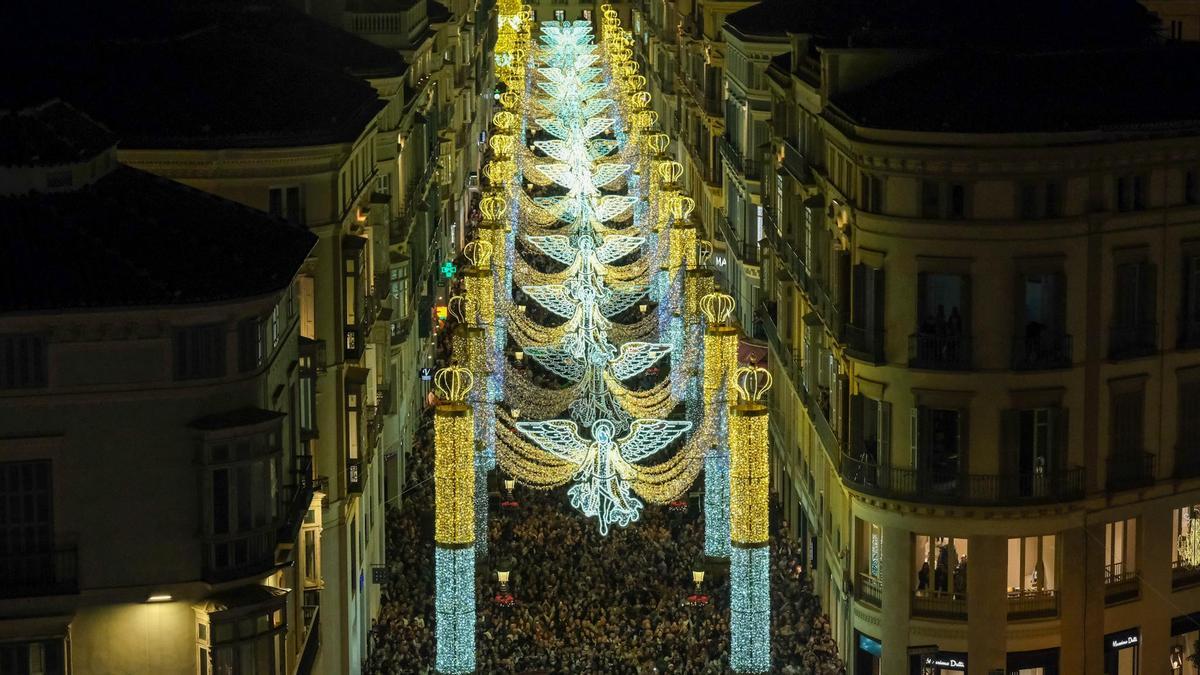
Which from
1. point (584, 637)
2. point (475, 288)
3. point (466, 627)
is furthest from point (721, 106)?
point (466, 627)

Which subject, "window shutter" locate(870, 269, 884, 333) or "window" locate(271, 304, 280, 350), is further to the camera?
"window shutter" locate(870, 269, 884, 333)

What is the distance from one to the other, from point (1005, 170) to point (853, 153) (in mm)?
4490

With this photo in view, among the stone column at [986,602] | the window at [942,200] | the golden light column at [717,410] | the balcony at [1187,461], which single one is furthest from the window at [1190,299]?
the golden light column at [717,410]

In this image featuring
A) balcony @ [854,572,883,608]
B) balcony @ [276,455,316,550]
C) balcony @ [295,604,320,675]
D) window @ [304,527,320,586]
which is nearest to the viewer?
balcony @ [276,455,316,550]

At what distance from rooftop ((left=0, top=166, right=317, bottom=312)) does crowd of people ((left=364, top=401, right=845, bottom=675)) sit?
14793 millimetres

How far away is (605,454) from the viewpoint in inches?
2100

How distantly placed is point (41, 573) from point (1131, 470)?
22386 mm

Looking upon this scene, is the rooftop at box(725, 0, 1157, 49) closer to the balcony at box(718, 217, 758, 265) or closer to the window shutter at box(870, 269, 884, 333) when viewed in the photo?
the window shutter at box(870, 269, 884, 333)

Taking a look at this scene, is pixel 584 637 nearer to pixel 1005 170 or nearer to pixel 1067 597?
pixel 1067 597

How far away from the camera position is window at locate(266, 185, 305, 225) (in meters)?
47.1

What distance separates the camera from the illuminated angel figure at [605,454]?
5328 centimetres

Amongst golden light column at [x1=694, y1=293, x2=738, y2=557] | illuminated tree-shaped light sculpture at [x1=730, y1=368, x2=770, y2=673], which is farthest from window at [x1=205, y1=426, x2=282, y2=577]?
golden light column at [x1=694, y1=293, x2=738, y2=557]

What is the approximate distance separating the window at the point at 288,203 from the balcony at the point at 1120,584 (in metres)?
16.9

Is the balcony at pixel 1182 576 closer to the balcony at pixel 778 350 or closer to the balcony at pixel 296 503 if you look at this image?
the balcony at pixel 778 350
